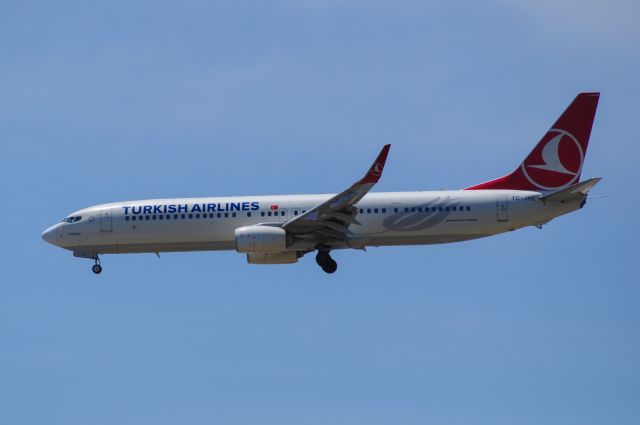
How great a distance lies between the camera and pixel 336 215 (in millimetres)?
49562

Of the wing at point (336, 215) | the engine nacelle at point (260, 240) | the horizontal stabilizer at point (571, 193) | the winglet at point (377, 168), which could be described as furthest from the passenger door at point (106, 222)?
the horizontal stabilizer at point (571, 193)

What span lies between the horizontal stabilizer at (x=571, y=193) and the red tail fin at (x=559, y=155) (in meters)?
1.85

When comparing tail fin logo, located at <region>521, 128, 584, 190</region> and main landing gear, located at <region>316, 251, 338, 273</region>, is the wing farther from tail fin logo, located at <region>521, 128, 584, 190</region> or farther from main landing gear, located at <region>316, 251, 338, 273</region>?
tail fin logo, located at <region>521, 128, 584, 190</region>

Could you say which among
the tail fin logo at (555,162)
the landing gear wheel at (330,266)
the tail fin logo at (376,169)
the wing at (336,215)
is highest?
the tail fin logo at (555,162)

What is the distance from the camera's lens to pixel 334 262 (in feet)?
168

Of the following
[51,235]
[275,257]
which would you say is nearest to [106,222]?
[51,235]

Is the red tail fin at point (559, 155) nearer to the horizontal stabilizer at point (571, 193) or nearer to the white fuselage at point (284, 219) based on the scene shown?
the white fuselage at point (284, 219)

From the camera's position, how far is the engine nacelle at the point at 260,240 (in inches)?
1957

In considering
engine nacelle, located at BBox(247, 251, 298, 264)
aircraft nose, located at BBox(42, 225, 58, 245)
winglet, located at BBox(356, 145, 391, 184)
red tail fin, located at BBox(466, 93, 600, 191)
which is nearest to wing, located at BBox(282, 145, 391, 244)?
winglet, located at BBox(356, 145, 391, 184)

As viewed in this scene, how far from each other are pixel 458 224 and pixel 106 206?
51.9 feet

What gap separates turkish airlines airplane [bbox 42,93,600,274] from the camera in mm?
50156

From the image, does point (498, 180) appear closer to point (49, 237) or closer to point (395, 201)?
point (395, 201)

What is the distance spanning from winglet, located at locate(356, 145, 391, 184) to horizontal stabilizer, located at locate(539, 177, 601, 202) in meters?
7.66

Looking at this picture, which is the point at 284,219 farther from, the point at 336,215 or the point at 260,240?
the point at 336,215
